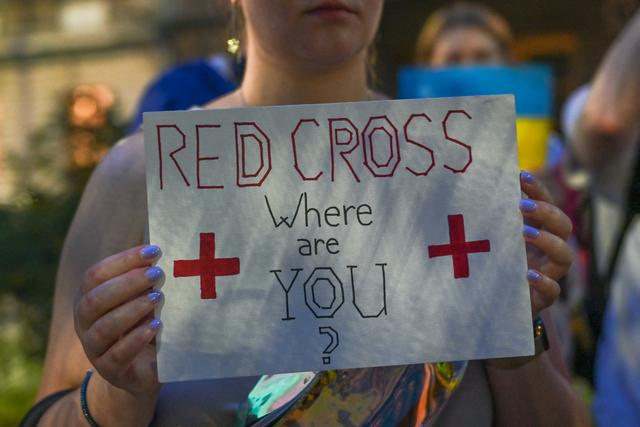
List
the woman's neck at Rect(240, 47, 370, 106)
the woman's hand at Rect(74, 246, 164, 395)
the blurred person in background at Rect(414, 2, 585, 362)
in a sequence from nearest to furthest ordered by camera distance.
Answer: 1. the woman's hand at Rect(74, 246, 164, 395)
2. the woman's neck at Rect(240, 47, 370, 106)
3. the blurred person in background at Rect(414, 2, 585, 362)

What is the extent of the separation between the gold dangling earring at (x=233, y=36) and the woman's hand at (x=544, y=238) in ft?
2.04

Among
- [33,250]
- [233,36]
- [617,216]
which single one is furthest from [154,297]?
[33,250]

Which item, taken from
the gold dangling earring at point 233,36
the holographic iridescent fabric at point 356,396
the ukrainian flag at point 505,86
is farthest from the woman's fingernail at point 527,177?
the ukrainian flag at point 505,86

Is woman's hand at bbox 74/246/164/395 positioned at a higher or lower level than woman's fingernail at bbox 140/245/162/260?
lower

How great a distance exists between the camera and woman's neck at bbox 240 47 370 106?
1.43m

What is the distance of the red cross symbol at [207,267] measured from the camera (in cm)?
116

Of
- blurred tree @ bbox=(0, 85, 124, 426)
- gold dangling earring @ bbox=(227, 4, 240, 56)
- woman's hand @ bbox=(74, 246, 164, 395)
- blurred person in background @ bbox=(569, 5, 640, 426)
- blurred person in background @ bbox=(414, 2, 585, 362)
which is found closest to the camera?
woman's hand @ bbox=(74, 246, 164, 395)

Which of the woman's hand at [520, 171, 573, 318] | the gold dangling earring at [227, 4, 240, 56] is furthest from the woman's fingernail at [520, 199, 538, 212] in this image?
the gold dangling earring at [227, 4, 240, 56]

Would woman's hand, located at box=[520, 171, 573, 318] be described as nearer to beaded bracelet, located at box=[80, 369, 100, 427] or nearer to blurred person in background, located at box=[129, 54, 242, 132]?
beaded bracelet, located at box=[80, 369, 100, 427]

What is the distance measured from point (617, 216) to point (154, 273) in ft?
5.36

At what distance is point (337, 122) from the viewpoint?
1.21 m

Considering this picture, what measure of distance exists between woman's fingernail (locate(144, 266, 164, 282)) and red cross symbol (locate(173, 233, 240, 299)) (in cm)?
3

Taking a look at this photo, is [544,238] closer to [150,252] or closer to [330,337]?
[330,337]

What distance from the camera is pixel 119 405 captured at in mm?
1198
